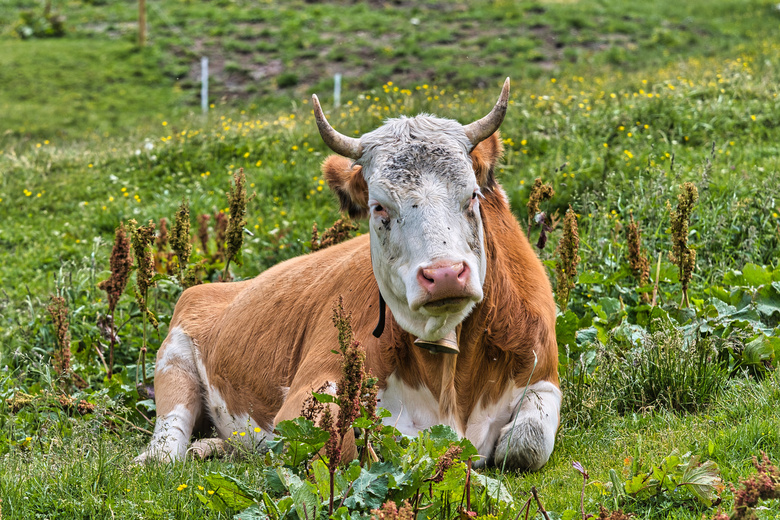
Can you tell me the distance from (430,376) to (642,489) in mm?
1381

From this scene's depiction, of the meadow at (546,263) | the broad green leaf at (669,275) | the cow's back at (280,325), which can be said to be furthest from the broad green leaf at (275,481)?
the broad green leaf at (669,275)

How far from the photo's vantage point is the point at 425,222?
3.81 meters

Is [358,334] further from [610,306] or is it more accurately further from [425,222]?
[610,306]

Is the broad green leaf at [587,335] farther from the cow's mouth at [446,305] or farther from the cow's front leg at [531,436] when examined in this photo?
the cow's mouth at [446,305]

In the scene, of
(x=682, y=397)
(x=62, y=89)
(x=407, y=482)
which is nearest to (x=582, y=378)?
(x=682, y=397)

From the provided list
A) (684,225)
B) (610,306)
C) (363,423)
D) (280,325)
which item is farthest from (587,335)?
(363,423)

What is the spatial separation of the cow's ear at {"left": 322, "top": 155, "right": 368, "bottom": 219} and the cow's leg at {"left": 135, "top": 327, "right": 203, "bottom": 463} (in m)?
2.09

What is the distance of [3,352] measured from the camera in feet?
22.3

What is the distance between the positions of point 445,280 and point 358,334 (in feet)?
4.17

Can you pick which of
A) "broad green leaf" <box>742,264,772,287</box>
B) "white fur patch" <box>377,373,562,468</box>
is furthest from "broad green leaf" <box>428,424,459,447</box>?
"broad green leaf" <box>742,264,772,287</box>

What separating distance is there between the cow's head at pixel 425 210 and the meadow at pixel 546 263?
0.83 metres

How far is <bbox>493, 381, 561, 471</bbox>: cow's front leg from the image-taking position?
4113mm

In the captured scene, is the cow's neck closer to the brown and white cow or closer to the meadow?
the brown and white cow

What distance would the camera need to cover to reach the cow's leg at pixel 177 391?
5625mm
